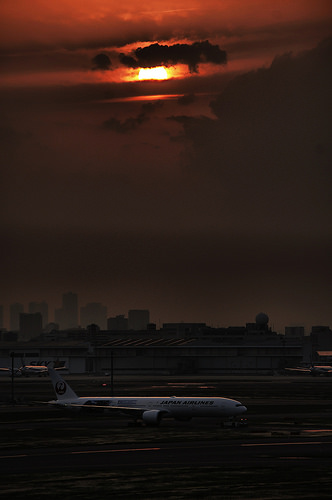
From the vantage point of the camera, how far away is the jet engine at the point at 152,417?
124375 millimetres

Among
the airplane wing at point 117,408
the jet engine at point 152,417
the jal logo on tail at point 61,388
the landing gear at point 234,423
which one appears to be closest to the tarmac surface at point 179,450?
the landing gear at point 234,423

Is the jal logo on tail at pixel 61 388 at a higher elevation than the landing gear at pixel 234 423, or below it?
higher

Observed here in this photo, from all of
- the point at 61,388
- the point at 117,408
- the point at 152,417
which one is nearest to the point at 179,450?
the point at 152,417

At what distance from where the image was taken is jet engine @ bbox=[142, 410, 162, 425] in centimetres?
12438

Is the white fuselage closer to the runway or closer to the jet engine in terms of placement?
the jet engine

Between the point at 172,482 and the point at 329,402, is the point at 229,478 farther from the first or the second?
the point at 329,402

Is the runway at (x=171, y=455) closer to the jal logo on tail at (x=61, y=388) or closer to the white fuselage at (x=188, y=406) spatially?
the white fuselage at (x=188, y=406)

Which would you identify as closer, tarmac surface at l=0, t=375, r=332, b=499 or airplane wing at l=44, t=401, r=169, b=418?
tarmac surface at l=0, t=375, r=332, b=499

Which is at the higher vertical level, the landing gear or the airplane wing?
the airplane wing

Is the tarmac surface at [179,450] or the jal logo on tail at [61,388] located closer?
the tarmac surface at [179,450]

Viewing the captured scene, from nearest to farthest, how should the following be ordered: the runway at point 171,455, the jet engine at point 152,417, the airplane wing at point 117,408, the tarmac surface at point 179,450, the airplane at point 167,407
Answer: the tarmac surface at point 179,450 < the runway at point 171,455 < the jet engine at point 152,417 < the airplane at point 167,407 < the airplane wing at point 117,408

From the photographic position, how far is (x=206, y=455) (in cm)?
8869

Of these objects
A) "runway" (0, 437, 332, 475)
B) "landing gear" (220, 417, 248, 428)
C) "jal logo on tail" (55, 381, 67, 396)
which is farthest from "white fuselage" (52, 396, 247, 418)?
"runway" (0, 437, 332, 475)

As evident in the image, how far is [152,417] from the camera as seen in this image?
124 meters
